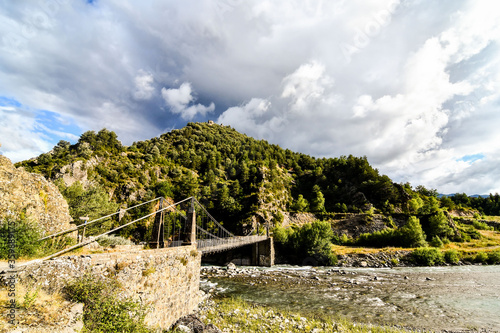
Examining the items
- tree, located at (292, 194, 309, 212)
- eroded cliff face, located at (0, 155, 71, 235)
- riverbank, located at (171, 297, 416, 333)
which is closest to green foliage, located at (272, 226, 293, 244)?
riverbank, located at (171, 297, 416, 333)

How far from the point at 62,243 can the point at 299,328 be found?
12.5 meters

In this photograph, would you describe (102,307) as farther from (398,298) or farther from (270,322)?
(398,298)

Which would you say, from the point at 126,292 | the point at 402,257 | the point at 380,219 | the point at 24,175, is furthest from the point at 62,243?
the point at 380,219

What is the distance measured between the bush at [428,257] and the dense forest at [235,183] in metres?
24.3

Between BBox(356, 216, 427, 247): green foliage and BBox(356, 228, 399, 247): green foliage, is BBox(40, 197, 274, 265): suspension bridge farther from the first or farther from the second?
BBox(356, 216, 427, 247): green foliage

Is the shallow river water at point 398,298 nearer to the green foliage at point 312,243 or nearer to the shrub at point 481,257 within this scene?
the shrub at point 481,257

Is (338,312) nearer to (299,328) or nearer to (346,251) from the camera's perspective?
(299,328)

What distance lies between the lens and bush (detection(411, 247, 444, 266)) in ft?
109

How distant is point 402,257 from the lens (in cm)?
3522

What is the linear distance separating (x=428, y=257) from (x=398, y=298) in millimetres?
24012

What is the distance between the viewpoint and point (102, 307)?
550 cm

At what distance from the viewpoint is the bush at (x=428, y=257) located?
33188 mm

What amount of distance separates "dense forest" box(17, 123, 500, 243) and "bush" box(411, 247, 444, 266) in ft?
79.7

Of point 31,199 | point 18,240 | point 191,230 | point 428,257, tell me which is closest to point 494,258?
point 428,257
